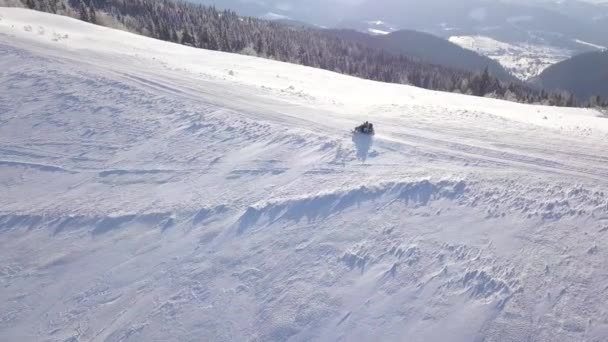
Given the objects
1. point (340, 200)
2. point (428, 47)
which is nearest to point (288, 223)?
→ point (340, 200)

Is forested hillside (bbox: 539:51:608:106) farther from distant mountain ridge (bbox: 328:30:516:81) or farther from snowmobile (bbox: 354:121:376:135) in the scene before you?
snowmobile (bbox: 354:121:376:135)

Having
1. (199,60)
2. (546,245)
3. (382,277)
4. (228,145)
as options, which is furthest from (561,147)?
(199,60)

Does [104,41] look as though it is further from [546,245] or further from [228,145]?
[546,245]

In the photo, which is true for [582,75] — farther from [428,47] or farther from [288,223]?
[288,223]

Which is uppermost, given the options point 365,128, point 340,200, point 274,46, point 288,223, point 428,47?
point 428,47

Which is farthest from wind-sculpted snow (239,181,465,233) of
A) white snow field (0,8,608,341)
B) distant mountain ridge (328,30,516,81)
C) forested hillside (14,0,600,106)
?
distant mountain ridge (328,30,516,81)

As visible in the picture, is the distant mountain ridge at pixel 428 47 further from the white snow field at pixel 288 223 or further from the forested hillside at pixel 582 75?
the white snow field at pixel 288 223
